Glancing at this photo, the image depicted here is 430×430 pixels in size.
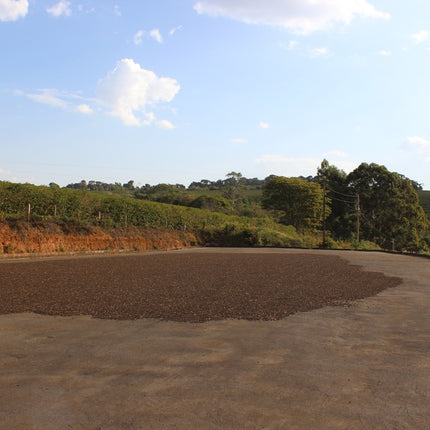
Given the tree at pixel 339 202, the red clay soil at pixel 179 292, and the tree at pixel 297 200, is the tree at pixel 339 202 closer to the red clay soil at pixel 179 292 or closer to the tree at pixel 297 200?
the tree at pixel 297 200

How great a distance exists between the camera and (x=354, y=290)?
908 cm

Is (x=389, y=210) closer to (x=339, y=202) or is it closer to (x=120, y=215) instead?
(x=339, y=202)

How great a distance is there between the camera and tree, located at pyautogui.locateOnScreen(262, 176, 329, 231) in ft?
Result: 177

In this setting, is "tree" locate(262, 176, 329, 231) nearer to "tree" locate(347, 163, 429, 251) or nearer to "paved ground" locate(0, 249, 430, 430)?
"tree" locate(347, 163, 429, 251)

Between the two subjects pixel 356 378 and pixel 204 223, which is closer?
pixel 356 378

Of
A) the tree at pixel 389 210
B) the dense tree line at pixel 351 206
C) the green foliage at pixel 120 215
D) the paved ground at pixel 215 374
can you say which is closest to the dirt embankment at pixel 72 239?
the green foliage at pixel 120 215

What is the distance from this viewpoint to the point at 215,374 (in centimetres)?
367

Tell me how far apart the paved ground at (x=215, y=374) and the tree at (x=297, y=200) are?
49.0 m

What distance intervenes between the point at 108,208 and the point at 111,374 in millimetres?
23810

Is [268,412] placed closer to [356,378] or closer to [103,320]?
[356,378]

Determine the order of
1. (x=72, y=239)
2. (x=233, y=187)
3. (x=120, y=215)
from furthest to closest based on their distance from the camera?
(x=233, y=187), (x=120, y=215), (x=72, y=239)

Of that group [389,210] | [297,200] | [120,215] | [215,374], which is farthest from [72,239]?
[297,200]

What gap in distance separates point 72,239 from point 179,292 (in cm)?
1441

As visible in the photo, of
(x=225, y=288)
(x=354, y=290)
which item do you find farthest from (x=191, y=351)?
(x=354, y=290)
